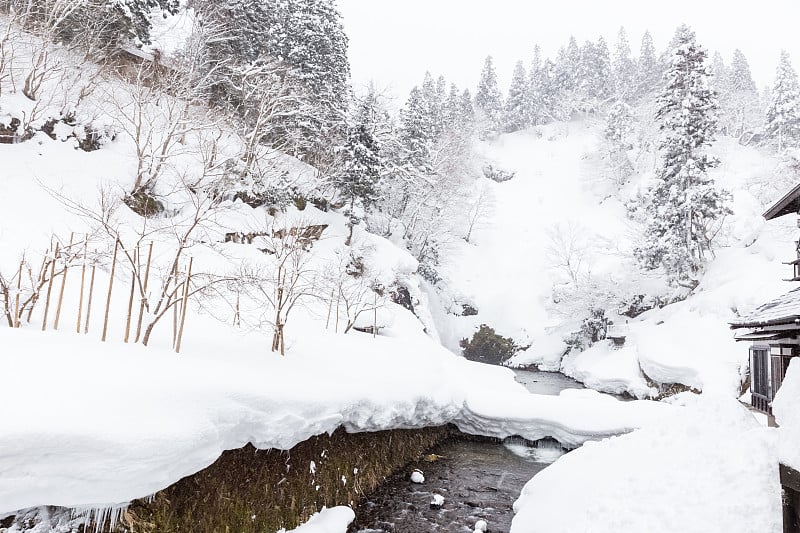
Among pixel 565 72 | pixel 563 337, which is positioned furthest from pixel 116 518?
pixel 565 72

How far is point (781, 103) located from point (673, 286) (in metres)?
32.7

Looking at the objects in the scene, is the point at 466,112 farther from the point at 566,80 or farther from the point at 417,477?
the point at 417,477

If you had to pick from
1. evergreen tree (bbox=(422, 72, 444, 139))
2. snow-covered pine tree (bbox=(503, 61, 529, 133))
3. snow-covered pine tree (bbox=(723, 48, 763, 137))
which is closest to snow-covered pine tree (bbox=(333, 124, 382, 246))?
evergreen tree (bbox=(422, 72, 444, 139))

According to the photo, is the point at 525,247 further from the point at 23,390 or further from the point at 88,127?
the point at 23,390

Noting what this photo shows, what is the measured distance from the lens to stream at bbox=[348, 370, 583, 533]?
10.7 m

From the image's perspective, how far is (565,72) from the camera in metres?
66.2

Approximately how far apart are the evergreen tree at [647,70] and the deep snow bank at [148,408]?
61790 millimetres

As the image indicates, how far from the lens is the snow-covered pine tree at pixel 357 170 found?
25.8 meters

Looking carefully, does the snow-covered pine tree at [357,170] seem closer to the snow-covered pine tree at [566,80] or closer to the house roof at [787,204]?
the house roof at [787,204]

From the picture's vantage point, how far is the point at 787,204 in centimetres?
1125

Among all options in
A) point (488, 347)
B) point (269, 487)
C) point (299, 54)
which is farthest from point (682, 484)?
point (488, 347)

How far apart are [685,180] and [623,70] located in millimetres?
44628

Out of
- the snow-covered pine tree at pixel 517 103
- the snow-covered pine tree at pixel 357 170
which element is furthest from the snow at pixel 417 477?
the snow-covered pine tree at pixel 517 103

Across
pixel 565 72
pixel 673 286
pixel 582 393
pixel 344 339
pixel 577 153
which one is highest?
pixel 565 72
